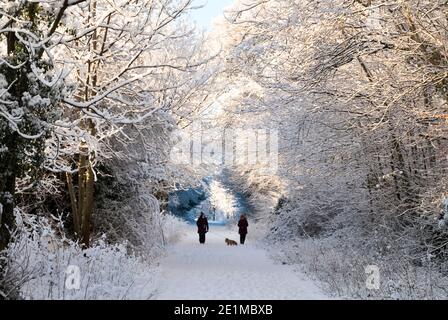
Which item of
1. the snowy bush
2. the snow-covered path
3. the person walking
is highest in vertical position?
the person walking

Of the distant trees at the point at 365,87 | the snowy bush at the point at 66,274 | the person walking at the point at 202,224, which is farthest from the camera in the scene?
the person walking at the point at 202,224

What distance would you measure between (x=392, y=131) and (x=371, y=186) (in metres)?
3.16

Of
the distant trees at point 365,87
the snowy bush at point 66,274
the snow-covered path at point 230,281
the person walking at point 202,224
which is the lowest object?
the snow-covered path at point 230,281

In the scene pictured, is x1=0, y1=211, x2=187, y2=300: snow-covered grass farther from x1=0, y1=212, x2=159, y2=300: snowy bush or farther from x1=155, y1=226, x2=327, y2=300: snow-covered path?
x1=155, y1=226, x2=327, y2=300: snow-covered path

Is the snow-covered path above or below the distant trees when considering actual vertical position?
below

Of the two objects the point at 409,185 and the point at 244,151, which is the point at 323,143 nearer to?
the point at 409,185

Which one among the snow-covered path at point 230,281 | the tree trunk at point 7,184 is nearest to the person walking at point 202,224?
the snow-covered path at point 230,281

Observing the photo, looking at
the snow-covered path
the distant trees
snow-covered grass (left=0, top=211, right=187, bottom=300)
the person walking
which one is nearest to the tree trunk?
snow-covered grass (left=0, top=211, right=187, bottom=300)

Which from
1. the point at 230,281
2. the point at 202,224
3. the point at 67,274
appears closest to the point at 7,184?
the point at 67,274

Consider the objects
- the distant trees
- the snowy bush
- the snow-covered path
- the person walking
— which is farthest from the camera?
the person walking

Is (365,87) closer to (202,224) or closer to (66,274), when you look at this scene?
(66,274)

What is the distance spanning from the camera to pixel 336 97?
40.1 feet

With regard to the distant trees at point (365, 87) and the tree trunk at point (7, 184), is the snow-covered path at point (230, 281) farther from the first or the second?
the distant trees at point (365, 87)

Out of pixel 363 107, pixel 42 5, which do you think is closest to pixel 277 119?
pixel 363 107
